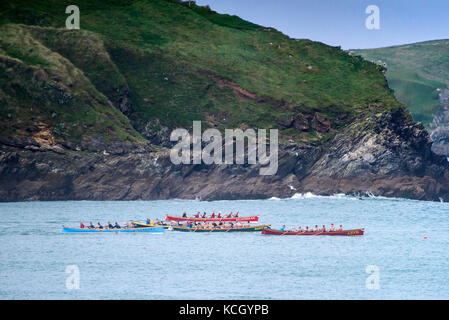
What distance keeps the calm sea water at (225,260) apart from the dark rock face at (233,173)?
2149cm

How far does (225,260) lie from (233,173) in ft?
283

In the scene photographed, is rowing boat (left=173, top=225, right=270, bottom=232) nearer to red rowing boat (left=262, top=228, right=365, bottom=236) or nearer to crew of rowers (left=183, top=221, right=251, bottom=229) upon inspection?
crew of rowers (left=183, top=221, right=251, bottom=229)

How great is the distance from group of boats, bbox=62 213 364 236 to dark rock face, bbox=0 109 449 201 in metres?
47.6

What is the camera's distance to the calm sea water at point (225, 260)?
268 feet

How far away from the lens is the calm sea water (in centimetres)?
8162

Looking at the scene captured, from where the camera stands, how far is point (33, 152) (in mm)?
174125

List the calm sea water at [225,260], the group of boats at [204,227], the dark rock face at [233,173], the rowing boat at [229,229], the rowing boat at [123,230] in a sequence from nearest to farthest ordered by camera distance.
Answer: the calm sea water at [225,260]
the group of boats at [204,227]
the rowing boat at [123,230]
the rowing boat at [229,229]
the dark rock face at [233,173]

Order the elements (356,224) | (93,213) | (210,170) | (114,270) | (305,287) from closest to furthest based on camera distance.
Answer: (305,287), (114,270), (356,224), (93,213), (210,170)

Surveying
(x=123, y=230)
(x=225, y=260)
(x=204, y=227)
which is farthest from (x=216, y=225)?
(x=225, y=260)

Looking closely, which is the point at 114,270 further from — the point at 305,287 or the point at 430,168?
the point at 430,168

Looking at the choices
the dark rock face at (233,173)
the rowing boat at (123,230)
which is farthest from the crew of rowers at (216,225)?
the dark rock face at (233,173)

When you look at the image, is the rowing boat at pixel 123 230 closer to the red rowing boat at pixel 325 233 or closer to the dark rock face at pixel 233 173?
the red rowing boat at pixel 325 233
